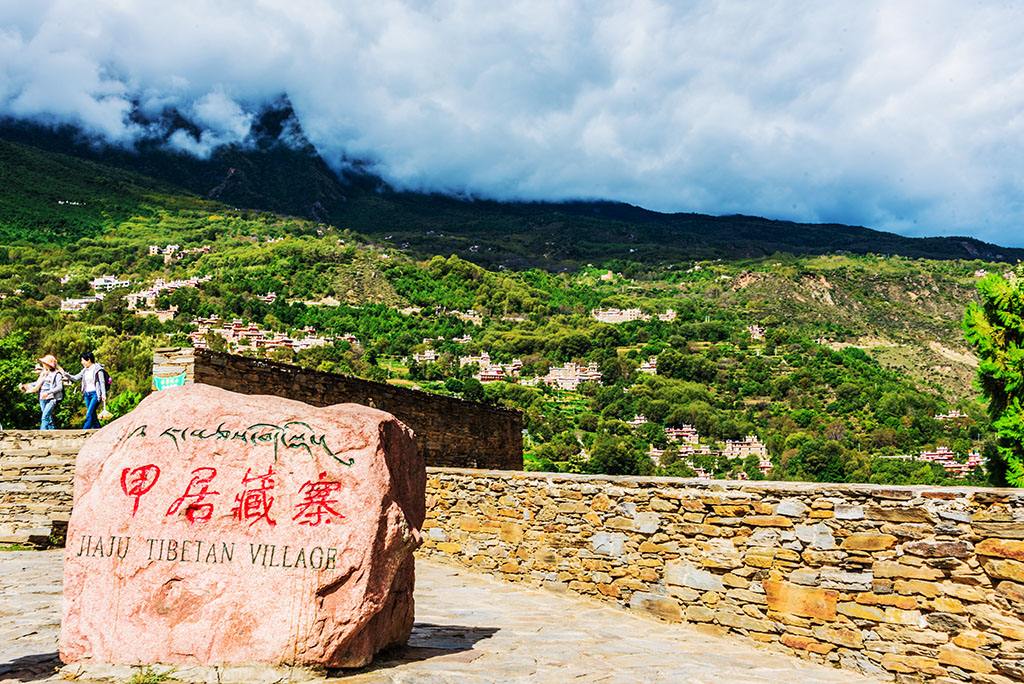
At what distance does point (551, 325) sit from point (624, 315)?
35.2ft

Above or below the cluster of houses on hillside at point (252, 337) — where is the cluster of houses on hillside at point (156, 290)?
above

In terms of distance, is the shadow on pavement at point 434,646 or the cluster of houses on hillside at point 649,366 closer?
the shadow on pavement at point 434,646

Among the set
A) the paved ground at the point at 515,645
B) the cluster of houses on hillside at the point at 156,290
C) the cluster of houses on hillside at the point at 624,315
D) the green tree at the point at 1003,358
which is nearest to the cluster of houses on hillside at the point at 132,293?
the cluster of houses on hillside at the point at 156,290

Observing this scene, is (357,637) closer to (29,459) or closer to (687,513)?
(687,513)


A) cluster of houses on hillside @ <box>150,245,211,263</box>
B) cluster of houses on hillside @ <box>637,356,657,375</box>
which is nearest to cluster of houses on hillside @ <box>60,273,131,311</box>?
cluster of houses on hillside @ <box>150,245,211,263</box>

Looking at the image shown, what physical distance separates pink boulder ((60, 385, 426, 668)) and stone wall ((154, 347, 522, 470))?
410 cm

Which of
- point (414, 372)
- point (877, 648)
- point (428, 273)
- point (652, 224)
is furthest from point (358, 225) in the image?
point (877, 648)

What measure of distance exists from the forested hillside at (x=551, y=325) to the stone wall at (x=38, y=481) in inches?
288

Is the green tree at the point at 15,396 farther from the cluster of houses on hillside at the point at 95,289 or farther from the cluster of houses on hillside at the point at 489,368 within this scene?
the cluster of houses on hillside at the point at 95,289

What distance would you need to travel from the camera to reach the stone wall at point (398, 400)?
36.9 feet

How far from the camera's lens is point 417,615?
281 inches

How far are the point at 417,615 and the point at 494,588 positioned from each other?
7.68 feet

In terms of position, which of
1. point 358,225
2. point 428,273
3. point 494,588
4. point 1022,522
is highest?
point 358,225

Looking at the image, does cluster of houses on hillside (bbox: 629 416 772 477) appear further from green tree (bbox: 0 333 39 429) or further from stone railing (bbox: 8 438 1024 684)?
stone railing (bbox: 8 438 1024 684)
